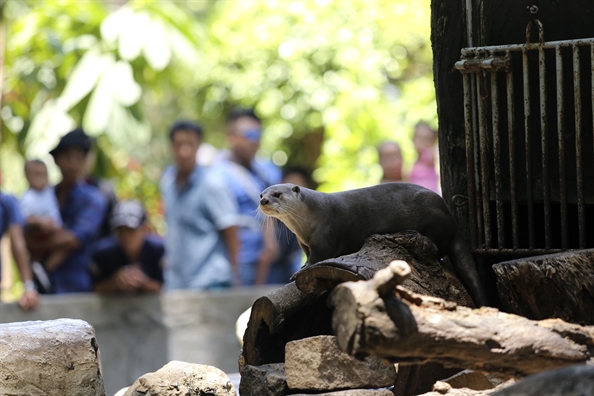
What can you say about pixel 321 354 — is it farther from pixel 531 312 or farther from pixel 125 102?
pixel 125 102

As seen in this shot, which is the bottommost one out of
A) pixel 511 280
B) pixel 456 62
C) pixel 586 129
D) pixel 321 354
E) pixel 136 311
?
pixel 136 311

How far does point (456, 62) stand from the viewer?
3.96 metres

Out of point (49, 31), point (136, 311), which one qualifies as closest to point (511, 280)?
point (136, 311)

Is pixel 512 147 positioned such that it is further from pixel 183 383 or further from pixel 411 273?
pixel 183 383

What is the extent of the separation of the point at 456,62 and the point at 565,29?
0.53 m

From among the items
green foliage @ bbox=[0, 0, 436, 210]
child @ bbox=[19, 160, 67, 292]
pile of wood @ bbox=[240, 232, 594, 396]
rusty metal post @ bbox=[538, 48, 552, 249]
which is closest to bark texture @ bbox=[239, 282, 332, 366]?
pile of wood @ bbox=[240, 232, 594, 396]

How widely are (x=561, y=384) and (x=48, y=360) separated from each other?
7.05 feet

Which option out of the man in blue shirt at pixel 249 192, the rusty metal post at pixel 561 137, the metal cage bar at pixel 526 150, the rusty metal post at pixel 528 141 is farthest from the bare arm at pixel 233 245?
the rusty metal post at pixel 561 137

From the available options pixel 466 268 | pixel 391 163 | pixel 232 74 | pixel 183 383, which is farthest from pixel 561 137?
pixel 232 74

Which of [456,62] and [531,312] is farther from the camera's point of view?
[456,62]

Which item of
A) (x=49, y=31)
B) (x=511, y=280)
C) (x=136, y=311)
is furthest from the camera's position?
(x=49, y=31)

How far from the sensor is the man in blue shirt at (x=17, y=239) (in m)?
7.11

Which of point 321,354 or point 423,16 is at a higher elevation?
point 423,16

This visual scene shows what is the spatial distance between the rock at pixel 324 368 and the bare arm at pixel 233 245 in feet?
14.0
